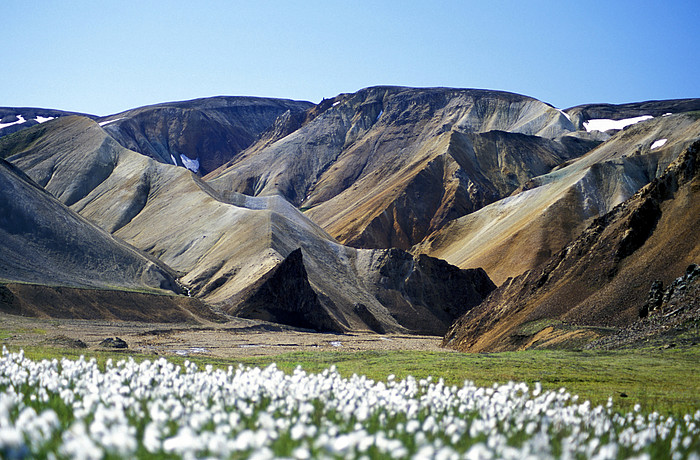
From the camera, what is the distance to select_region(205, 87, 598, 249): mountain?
455ft

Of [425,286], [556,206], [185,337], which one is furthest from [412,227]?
[185,337]

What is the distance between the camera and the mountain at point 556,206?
98.9 meters

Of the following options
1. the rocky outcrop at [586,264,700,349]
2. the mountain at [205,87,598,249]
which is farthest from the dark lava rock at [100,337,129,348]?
the mountain at [205,87,598,249]

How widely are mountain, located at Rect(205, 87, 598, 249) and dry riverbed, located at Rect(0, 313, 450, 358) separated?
64.1 m

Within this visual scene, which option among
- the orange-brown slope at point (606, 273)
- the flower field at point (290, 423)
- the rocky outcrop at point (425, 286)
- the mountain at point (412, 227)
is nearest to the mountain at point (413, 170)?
the mountain at point (412, 227)

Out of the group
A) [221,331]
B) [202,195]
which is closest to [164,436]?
[221,331]

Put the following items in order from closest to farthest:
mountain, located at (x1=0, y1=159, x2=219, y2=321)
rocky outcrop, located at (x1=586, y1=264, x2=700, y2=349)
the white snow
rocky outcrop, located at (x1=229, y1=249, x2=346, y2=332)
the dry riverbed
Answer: rocky outcrop, located at (x1=586, y1=264, x2=700, y2=349) → the dry riverbed → mountain, located at (x1=0, y1=159, x2=219, y2=321) → rocky outcrop, located at (x1=229, y1=249, x2=346, y2=332) → the white snow

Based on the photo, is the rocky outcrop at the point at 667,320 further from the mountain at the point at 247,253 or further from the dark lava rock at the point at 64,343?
the mountain at the point at 247,253

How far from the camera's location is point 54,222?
74125mm

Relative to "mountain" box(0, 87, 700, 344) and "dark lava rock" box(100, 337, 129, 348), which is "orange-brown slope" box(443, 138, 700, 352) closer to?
"mountain" box(0, 87, 700, 344)

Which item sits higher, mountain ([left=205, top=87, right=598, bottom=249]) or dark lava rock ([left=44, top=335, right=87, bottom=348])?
mountain ([left=205, top=87, right=598, bottom=249])

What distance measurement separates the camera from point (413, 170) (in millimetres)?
155375

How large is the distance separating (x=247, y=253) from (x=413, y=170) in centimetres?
8002

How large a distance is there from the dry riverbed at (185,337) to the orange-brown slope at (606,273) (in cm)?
692
